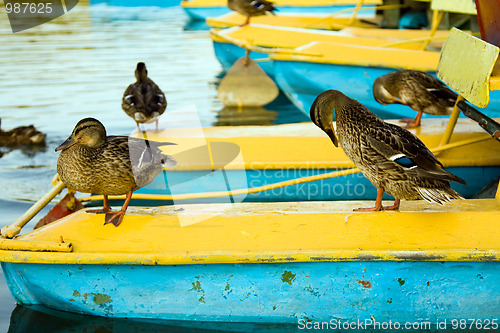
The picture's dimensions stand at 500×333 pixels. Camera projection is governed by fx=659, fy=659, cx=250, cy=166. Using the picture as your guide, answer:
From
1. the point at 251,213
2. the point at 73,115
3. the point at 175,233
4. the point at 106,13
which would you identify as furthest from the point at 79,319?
the point at 106,13

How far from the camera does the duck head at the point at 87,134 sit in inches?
151

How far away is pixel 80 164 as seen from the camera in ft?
12.5

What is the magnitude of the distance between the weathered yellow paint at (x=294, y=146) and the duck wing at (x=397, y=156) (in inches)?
65.3

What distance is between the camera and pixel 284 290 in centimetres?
363

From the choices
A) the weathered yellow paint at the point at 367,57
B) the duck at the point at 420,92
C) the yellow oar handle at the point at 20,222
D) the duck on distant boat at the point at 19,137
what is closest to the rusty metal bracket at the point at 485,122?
the duck at the point at 420,92

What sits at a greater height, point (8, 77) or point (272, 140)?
point (272, 140)

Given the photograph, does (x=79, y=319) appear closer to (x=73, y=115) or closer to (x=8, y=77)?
(x=73, y=115)

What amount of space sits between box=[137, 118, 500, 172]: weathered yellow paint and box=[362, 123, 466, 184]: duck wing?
166cm

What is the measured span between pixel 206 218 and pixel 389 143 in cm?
116

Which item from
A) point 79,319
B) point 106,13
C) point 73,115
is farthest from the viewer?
point 106,13

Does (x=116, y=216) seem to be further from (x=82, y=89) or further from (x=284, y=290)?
(x=82, y=89)

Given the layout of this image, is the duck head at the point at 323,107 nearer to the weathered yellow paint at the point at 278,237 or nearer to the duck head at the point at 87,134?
the weathered yellow paint at the point at 278,237

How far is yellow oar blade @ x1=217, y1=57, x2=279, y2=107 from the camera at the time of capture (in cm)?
986

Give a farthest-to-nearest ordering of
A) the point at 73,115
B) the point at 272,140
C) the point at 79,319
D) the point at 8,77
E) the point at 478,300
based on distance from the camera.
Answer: the point at 8,77, the point at 73,115, the point at 272,140, the point at 79,319, the point at 478,300
